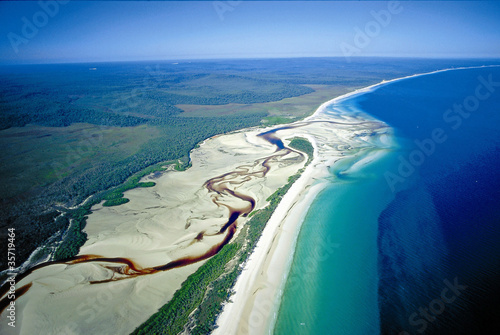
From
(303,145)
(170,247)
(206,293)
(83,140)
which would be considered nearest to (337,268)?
(206,293)

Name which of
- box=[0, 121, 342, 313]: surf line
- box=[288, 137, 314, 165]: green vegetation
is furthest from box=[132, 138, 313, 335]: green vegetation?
box=[288, 137, 314, 165]: green vegetation

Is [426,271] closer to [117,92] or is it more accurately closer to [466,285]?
[466,285]

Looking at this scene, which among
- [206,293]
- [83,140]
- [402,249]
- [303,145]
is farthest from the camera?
[83,140]

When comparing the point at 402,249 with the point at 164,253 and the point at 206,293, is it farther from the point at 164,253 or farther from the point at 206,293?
the point at 164,253

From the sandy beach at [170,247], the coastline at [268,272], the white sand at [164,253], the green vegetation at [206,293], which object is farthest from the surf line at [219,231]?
the coastline at [268,272]

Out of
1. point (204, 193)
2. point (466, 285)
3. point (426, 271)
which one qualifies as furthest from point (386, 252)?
point (204, 193)

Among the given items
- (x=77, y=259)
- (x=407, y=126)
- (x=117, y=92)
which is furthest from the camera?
(x=117, y=92)

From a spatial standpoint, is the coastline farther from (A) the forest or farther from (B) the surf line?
(A) the forest
